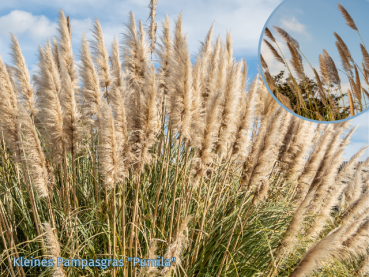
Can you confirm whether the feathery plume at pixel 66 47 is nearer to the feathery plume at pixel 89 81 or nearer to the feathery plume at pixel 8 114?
the feathery plume at pixel 89 81

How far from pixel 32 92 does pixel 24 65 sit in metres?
0.28

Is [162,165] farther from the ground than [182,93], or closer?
closer

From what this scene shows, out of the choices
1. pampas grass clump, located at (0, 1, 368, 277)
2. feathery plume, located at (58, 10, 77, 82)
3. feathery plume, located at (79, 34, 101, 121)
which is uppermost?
feathery plume, located at (58, 10, 77, 82)

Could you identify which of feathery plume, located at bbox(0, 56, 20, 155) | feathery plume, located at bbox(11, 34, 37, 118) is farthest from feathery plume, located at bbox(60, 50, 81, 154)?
feathery plume, located at bbox(11, 34, 37, 118)

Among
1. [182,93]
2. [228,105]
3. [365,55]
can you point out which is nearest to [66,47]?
[182,93]

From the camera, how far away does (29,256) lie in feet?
9.45

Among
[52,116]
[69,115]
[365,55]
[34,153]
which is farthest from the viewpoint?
[365,55]

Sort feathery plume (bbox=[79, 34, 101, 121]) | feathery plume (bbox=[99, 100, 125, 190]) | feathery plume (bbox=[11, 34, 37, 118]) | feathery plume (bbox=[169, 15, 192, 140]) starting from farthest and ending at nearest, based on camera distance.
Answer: feathery plume (bbox=[11, 34, 37, 118]) → feathery plume (bbox=[79, 34, 101, 121]) → feathery plume (bbox=[169, 15, 192, 140]) → feathery plume (bbox=[99, 100, 125, 190])

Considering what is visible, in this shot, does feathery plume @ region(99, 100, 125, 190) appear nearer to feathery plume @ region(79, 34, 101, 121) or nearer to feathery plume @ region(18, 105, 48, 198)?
feathery plume @ region(18, 105, 48, 198)

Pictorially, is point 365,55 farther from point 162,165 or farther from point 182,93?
point 162,165

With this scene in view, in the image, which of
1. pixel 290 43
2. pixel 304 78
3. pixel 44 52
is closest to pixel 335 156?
pixel 304 78

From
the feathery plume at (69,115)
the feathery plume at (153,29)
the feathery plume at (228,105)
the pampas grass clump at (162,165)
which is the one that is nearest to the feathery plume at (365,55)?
the pampas grass clump at (162,165)

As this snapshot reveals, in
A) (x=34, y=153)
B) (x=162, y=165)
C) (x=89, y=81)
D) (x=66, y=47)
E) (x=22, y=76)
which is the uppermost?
(x=66, y=47)

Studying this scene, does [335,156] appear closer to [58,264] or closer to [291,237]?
[291,237]
